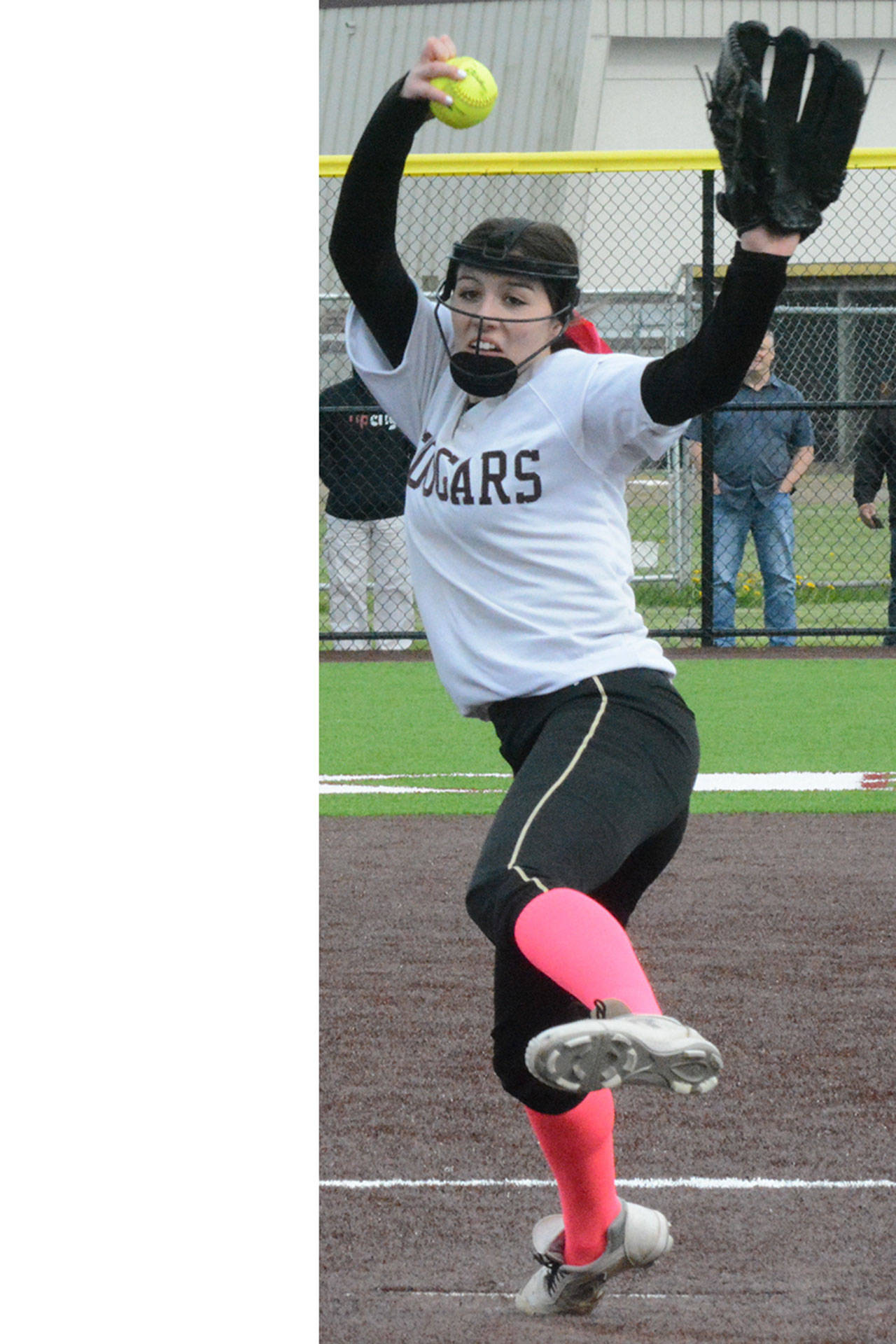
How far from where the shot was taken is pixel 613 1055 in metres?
2.54

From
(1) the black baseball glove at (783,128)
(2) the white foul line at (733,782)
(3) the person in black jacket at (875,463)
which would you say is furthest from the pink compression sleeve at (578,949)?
(3) the person in black jacket at (875,463)

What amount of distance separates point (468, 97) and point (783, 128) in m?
0.66

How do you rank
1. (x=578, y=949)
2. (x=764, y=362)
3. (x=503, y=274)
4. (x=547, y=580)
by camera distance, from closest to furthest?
(x=578, y=949), (x=547, y=580), (x=503, y=274), (x=764, y=362)

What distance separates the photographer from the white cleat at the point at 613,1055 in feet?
8.30

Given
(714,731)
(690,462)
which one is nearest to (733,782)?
(714,731)

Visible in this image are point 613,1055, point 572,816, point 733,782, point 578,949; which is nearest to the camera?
point 613,1055

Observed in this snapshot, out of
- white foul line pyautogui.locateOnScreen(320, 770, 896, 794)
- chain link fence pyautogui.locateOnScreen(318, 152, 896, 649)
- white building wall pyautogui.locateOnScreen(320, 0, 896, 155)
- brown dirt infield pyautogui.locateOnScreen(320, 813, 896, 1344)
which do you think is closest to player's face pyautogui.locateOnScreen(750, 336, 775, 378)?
chain link fence pyautogui.locateOnScreen(318, 152, 896, 649)

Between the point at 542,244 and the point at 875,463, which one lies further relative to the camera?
the point at 875,463

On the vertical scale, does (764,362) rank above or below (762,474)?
above

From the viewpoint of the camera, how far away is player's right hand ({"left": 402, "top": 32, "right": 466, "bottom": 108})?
3.33m

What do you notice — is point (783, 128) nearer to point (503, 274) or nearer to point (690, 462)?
point (503, 274)
